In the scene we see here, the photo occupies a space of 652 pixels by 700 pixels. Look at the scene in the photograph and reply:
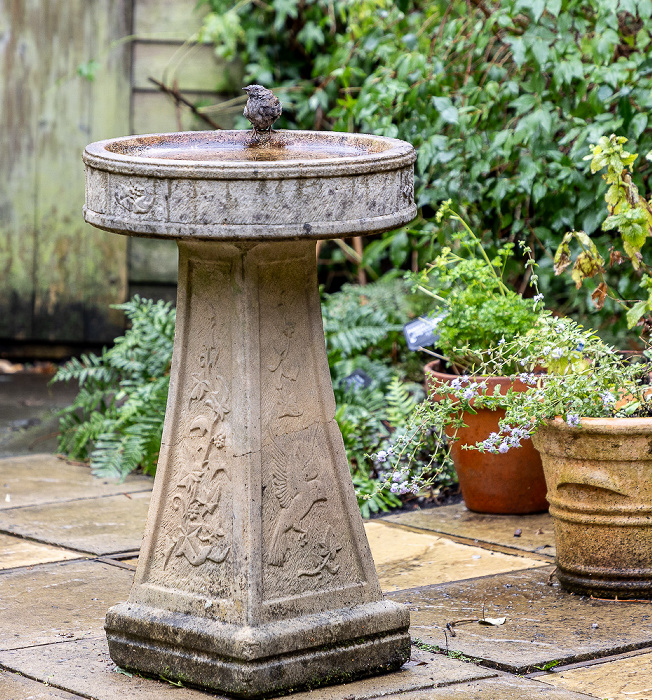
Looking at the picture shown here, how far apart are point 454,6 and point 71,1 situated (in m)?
2.32

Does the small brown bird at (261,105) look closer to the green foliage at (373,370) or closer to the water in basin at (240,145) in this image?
the water in basin at (240,145)

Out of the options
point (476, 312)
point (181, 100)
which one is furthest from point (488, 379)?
point (181, 100)

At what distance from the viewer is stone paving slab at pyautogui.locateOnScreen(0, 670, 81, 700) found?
262 cm

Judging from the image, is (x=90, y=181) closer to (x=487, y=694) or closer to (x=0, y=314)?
(x=487, y=694)

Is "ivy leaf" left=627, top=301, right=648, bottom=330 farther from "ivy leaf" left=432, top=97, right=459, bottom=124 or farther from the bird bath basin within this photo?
the bird bath basin

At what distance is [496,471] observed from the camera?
4090 mm

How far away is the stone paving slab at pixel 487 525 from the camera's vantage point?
3.87 meters

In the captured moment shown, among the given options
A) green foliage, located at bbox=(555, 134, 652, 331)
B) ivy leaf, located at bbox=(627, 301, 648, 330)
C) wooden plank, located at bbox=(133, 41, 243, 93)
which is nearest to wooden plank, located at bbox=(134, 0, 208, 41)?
wooden plank, located at bbox=(133, 41, 243, 93)

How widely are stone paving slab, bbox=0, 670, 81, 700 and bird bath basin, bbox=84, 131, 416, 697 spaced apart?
20 cm

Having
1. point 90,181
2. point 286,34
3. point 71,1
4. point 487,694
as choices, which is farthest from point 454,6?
point 487,694

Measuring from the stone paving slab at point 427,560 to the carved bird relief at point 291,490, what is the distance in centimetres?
81

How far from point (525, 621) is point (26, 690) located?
4.25 ft

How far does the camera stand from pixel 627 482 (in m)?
3.25

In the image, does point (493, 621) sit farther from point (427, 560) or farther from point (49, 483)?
point (49, 483)
